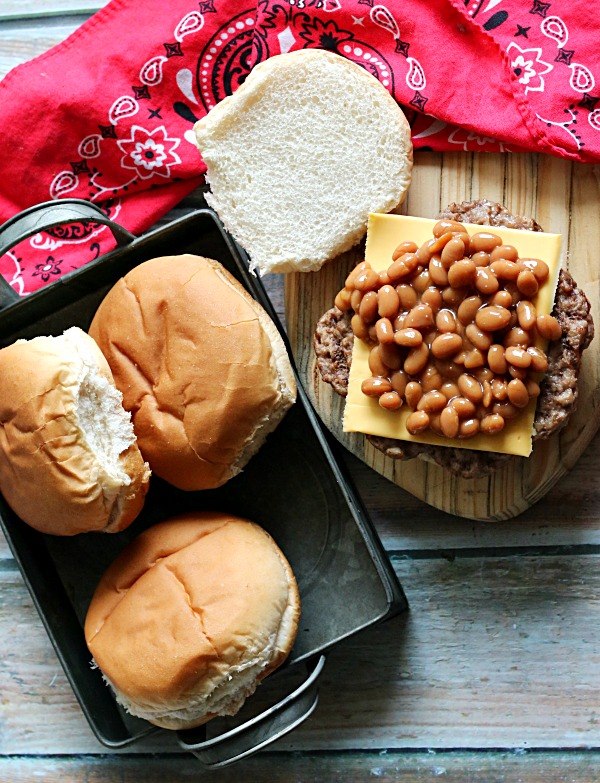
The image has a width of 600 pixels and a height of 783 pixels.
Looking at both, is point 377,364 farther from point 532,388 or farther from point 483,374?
point 532,388

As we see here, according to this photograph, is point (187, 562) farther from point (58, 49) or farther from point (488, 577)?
point (58, 49)

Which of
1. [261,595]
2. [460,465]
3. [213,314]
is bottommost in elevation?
[261,595]

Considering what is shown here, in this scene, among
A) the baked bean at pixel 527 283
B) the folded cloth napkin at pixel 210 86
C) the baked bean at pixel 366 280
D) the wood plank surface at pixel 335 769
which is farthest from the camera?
the wood plank surface at pixel 335 769

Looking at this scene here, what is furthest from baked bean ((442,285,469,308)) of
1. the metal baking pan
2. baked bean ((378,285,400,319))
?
the metal baking pan

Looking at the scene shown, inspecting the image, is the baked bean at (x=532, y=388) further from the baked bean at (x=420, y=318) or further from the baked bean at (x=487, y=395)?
the baked bean at (x=420, y=318)

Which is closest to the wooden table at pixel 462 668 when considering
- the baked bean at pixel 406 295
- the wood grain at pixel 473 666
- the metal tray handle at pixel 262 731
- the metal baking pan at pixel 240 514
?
the wood grain at pixel 473 666

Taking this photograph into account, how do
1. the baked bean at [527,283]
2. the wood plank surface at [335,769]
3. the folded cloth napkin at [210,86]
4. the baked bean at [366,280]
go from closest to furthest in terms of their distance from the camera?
the baked bean at [527,283] < the baked bean at [366,280] < the folded cloth napkin at [210,86] < the wood plank surface at [335,769]

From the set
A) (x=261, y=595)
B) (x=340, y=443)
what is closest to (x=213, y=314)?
(x=340, y=443)
